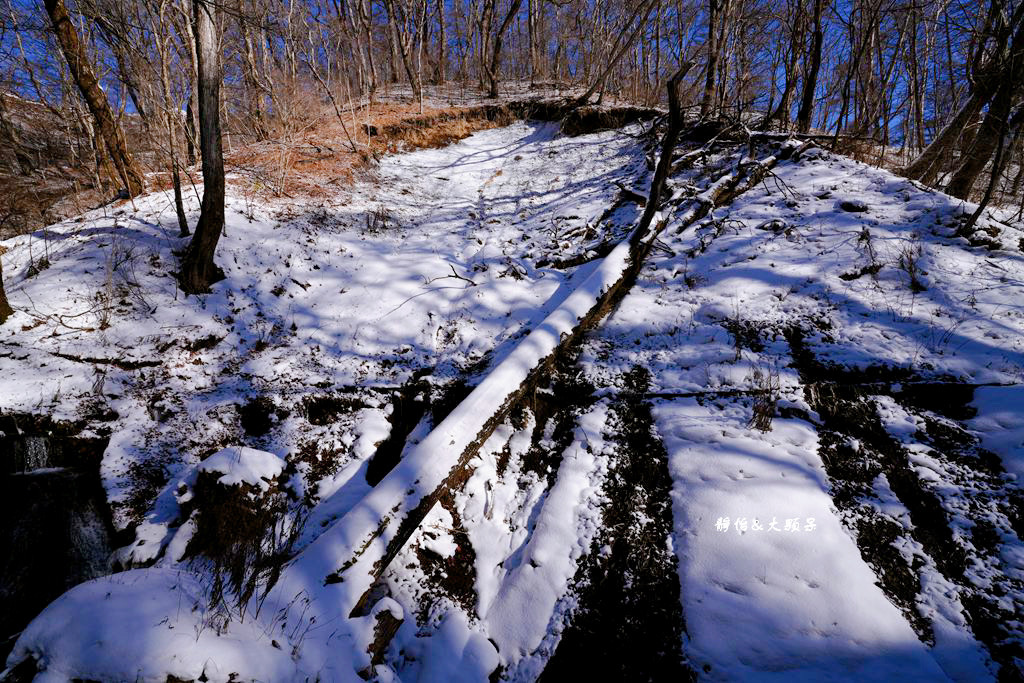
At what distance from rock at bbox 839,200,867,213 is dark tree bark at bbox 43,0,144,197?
9944 mm

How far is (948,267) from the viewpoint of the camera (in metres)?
4.19

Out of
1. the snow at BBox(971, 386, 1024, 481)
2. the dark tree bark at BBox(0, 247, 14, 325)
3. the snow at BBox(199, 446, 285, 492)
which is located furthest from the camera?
the dark tree bark at BBox(0, 247, 14, 325)

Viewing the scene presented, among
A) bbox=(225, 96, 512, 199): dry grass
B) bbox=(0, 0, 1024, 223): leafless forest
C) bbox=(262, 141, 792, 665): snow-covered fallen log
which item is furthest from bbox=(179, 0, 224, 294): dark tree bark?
bbox=(262, 141, 792, 665): snow-covered fallen log

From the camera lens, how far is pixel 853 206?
5438 mm

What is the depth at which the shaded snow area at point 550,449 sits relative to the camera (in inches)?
81.0

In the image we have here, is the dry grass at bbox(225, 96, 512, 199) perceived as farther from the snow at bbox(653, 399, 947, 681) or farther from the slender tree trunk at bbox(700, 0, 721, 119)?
the snow at bbox(653, 399, 947, 681)

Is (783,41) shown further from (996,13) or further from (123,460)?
(123,460)

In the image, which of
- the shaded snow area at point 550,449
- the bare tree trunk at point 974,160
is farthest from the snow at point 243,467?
the bare tree trunk at point 974,160

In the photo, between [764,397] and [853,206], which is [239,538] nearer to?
[764,397]

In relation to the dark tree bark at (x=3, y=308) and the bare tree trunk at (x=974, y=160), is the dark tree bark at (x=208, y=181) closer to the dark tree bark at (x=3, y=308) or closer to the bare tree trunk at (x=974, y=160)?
the dark tree bark at (x=3, y=308)

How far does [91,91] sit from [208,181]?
11.3 ft

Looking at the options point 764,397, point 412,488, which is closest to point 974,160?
point 764,397

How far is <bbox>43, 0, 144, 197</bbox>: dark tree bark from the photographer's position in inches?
214

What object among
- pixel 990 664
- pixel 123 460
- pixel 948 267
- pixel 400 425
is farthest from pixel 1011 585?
pixel 123 460
